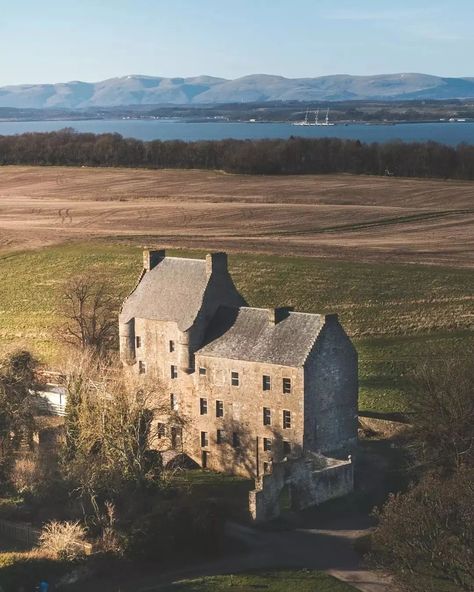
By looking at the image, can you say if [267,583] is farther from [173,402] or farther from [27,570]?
[173,402]

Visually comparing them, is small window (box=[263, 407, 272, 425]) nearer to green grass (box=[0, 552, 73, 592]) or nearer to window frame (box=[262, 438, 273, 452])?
window frame (box=[262, 438, 273, 452])

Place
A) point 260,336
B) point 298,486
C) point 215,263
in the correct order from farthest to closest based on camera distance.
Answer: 1. point 215,263
2. point 260,336
3. point 298,486

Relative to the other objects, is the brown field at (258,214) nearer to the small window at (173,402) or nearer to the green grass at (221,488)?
the small window at (173,402)

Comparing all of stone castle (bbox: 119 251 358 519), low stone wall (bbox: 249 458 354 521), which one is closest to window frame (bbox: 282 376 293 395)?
stone castle (bbox: 119 251 358 519)

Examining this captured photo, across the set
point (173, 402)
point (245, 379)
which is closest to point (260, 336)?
point (245, 379)

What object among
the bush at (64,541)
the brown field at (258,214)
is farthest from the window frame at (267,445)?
the brown field at (258,214)

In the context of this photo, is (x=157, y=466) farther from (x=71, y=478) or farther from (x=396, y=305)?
(x=396, y=305)
